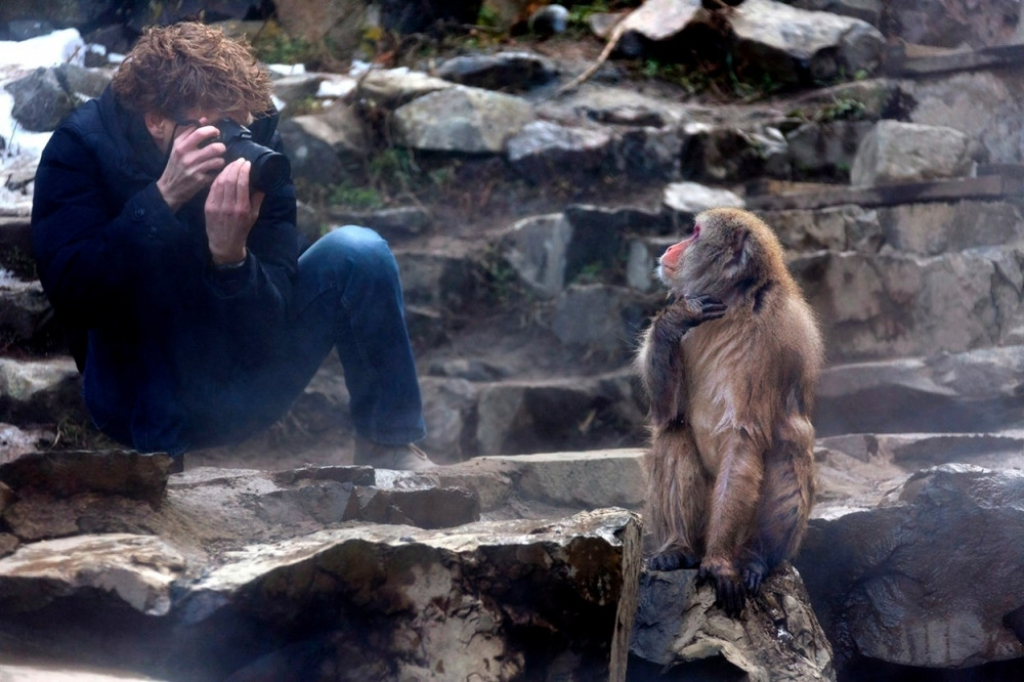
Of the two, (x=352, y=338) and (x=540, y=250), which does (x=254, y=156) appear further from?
(x=540, y=250)

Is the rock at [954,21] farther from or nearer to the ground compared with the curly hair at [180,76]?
nearer to the ground

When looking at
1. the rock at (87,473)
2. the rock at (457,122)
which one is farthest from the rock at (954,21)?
the rock at (87,473)

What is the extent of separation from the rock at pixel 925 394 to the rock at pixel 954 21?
2.24 metres

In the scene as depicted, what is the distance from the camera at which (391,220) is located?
609 centimetres

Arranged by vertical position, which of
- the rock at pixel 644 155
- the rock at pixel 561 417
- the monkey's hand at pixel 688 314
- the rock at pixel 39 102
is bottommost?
the rock at pixel 561 417

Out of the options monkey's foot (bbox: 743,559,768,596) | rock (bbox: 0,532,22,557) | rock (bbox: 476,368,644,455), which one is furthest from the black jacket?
rock (bbox: 476,368,644,455)

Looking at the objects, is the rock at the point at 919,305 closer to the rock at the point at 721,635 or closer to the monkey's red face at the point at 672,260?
the monkey's red face at the point at 672,260

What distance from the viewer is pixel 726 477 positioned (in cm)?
327

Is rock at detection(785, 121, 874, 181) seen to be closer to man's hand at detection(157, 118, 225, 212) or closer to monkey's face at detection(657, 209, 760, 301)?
monkey's face at detection(657, 209, 760, 301)

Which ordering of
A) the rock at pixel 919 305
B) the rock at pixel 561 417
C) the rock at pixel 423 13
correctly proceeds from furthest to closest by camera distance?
the rock at pixel 423 13
the rock at pixel 919 305
the rock at pixel 561 417

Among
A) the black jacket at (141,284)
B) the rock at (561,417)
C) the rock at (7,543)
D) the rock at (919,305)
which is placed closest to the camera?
the rock at (7,543)

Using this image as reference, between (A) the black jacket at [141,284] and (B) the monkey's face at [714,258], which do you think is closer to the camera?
(A) the black jacket at [141,284]

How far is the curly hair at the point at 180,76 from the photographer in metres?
3.06

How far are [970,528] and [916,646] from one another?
1.51 ft
